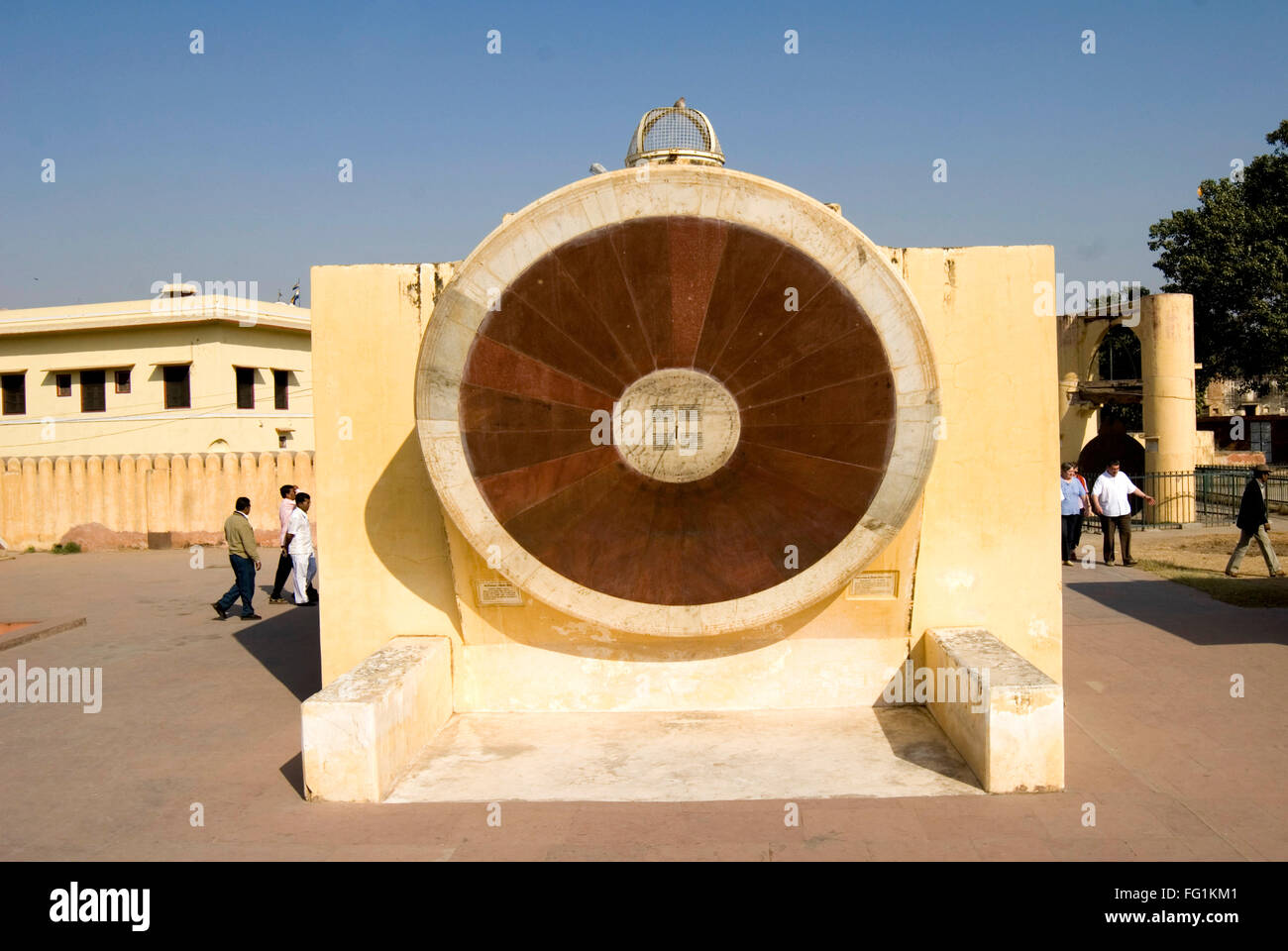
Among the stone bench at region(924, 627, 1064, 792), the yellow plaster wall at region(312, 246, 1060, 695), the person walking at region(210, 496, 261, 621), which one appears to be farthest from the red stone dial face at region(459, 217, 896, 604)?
the person walking at region(210, 496, 261, 621)

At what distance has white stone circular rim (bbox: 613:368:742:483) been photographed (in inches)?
284

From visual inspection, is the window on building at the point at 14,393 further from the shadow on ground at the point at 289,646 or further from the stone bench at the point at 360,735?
the stone bench at the point at 360,735

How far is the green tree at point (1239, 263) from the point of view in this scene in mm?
31062

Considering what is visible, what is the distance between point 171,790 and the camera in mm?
6496

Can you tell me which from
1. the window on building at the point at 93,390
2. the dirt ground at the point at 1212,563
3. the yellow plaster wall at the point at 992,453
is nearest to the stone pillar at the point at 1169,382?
the dirt ground at the point at 1212,563

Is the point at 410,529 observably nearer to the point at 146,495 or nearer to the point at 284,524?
the point at 284,524

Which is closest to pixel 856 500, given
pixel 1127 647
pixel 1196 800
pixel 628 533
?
pixel 628 533

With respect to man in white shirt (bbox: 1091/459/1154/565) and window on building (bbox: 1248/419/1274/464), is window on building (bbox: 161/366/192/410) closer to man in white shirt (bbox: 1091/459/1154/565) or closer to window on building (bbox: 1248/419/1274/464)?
man in white shirt (bbox: 1091/459/1154/565)

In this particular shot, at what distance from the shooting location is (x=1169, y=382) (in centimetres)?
2177

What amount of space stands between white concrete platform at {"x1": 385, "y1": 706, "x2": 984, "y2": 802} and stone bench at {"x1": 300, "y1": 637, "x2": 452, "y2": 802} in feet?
0.53

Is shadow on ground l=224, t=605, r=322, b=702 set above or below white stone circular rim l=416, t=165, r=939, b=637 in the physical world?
below

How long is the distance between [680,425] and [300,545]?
7.90 metres
